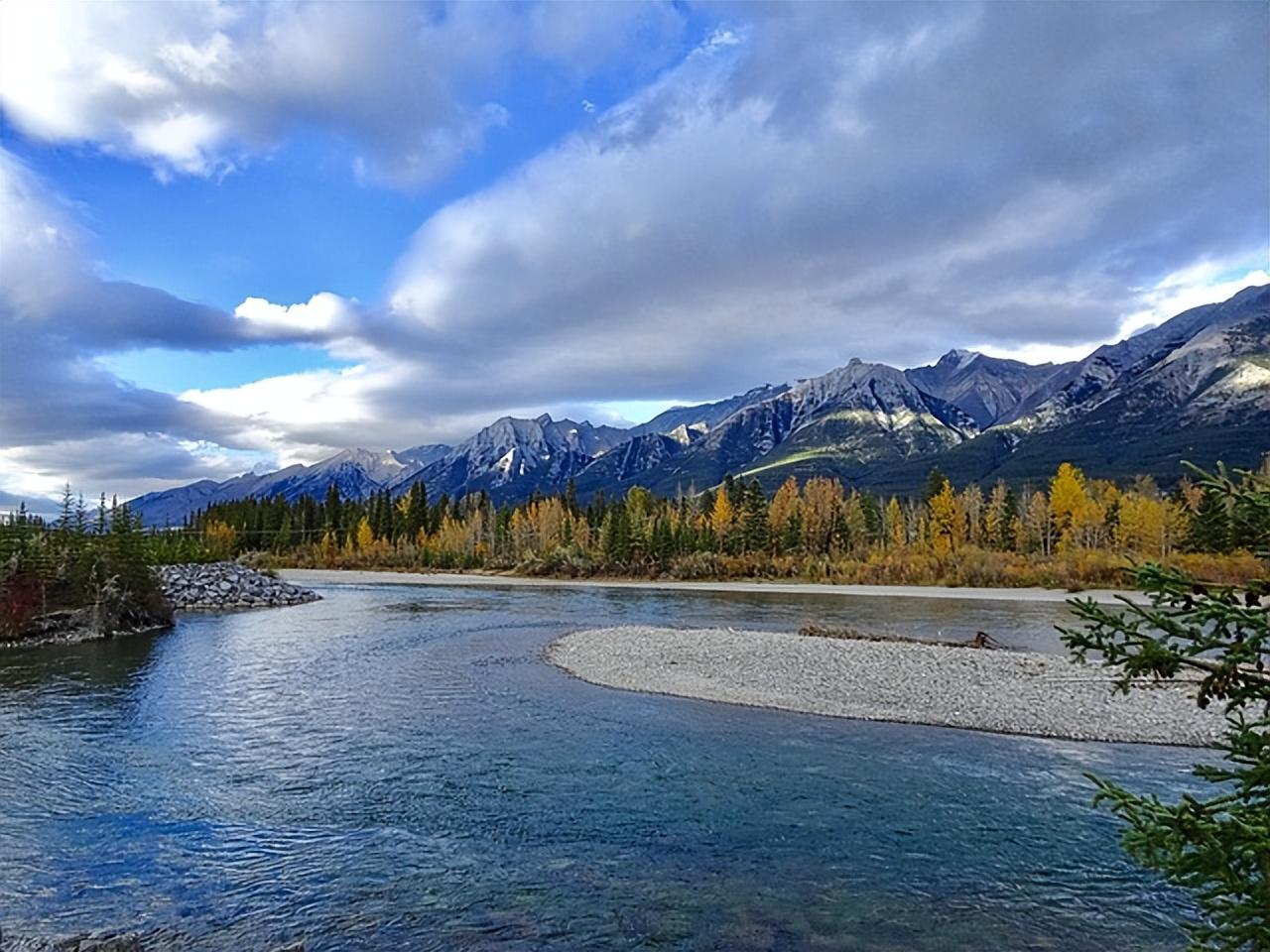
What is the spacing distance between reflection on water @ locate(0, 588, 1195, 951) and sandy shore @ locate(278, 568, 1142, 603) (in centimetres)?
4225

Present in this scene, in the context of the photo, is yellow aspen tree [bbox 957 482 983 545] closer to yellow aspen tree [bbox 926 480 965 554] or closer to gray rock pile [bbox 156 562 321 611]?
yellow aspen tree [bbox 926 480 965 554]

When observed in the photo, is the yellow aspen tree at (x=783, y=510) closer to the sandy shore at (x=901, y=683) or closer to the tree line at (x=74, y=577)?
the sandy shore at (x=901, y=683)

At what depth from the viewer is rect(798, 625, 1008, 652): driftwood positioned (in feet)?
122

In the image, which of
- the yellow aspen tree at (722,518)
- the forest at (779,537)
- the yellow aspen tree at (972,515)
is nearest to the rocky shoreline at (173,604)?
the forest at (779,537)

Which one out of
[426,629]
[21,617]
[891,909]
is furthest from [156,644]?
[891,909]

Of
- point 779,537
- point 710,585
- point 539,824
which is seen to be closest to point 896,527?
point 779,537

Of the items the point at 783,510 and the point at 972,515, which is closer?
the point at 972,515

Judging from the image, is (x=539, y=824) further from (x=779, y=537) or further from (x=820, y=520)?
(x=820, y=520)

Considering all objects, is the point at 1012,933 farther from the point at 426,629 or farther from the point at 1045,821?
the point at 426,629

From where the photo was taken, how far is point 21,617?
40.0 metres

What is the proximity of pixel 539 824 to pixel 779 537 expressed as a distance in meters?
104

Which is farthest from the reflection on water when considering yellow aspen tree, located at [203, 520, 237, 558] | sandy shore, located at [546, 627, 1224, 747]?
yellow aspen tree, located at [203, 520, 237, 558]

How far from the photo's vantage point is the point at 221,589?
6550 cm

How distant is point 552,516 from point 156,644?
11250 centimetres
